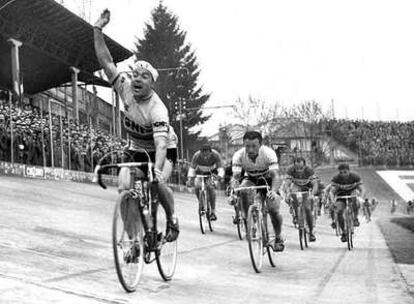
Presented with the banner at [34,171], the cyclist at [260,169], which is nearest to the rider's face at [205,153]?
the cyclist at [260,169]

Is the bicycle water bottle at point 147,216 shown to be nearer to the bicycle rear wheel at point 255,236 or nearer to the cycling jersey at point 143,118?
the cycling jersey at point 143,118

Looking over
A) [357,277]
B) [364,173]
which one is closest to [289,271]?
[357,277]

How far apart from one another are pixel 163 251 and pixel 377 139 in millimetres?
85069

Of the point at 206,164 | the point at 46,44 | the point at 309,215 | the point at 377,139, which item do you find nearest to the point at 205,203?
the point at 206,164

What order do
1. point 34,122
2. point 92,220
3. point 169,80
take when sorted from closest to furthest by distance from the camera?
point 92,220 < point 34,122 < point 169,80

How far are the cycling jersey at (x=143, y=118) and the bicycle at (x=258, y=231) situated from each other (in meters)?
2.59

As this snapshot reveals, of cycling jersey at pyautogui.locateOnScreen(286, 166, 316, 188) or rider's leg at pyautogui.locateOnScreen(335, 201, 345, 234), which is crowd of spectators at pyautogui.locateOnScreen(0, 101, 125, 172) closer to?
cycling jersey at pyautogui.locateOnScreen(286, 166, 316, 188)

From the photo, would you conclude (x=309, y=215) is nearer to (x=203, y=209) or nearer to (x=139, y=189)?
Answer: (x=203, y=209)

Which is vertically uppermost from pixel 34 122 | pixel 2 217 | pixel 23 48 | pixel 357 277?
pixel 23 48

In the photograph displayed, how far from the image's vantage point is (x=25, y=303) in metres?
6.22

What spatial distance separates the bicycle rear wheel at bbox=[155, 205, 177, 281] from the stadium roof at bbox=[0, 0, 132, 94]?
75.7 feet

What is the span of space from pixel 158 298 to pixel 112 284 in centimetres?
66

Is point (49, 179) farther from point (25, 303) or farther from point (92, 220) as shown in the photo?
point (25, 303)

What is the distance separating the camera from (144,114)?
26.0ft
